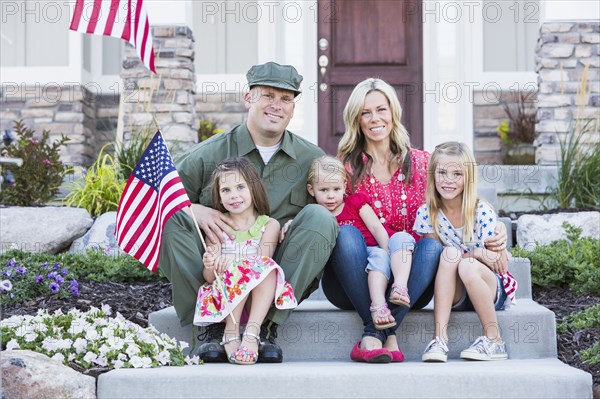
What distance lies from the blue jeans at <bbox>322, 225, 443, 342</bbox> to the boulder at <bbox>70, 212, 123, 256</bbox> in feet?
8.18

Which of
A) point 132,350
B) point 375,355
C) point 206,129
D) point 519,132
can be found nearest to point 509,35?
point 519,132

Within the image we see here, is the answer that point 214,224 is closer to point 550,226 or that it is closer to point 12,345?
point 12,345

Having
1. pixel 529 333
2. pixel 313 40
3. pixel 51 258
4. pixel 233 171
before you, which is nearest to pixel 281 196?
pixel 233 171

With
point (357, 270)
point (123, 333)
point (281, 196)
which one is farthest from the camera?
point (281, 196)

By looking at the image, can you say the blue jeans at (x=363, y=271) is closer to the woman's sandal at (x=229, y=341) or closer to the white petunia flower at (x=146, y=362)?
the woman's sandal at (x=229, y=341)

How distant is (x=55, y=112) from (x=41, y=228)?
2.68 meters

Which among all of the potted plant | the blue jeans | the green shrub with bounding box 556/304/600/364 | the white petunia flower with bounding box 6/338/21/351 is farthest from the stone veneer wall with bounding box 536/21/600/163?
the white petunia flower with bounding box 6/338/21/351

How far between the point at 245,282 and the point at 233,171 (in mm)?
499

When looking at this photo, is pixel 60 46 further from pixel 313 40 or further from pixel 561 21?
pixel 561 21

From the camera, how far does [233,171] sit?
12.2 ft

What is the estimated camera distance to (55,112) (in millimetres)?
8383

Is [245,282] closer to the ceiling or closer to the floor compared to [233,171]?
closer to the floor

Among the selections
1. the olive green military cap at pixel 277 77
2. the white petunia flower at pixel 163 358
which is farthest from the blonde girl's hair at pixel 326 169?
the white petunia flower at pixel 163 358

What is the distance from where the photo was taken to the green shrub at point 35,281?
14.9ft
